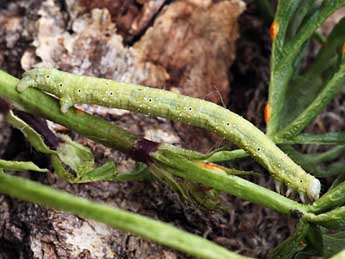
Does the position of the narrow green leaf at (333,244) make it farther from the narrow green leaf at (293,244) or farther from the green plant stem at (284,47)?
the green plant stem at (284,47)

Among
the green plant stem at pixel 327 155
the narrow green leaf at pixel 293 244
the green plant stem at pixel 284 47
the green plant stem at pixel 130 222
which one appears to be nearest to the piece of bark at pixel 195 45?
the green plant stem at pixel 284 47

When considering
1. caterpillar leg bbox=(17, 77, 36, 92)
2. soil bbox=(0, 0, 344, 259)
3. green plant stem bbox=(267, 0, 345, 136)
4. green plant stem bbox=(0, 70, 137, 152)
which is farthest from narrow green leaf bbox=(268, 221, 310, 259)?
caterpillar leg bbox=(17, 77, 36, 92)

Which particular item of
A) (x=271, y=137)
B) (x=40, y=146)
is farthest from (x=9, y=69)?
(x=271, y=137)

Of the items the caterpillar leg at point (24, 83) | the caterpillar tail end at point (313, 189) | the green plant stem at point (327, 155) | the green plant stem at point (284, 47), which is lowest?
the caterpillar tail end at point (313, 189)

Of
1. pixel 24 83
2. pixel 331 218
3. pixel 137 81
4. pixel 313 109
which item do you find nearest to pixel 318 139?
pixel 313 109

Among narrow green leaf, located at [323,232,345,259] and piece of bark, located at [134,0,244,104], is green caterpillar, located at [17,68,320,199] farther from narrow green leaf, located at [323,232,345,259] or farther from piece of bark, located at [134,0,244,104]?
piece of bark, located at [134,0,244,104]

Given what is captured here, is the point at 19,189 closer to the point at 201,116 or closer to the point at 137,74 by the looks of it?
the point at 201,116

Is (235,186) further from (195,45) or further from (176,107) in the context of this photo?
(195,45)
